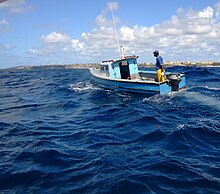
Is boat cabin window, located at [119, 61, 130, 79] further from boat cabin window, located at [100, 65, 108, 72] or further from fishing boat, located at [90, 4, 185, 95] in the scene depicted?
boat cabin window, located at [100, 65, 108, 72]

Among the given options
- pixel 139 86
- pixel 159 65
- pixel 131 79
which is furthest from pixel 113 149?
pixel 131 79

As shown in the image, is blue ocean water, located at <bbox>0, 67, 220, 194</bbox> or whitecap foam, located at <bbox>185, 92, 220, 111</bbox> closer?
blue ocean water, located at <bbox>0, 67, 220, 194</bbox>

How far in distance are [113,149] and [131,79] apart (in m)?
15.7

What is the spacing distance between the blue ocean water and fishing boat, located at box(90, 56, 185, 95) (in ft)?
12.2

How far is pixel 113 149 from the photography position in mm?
8367

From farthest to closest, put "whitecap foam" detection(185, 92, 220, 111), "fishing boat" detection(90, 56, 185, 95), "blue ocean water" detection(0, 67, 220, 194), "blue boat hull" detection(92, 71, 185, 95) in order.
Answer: "fishing boat" detection(90, 56, 185, 95), "blue boat hull" detection(92, 71, 185, 95), "whitecap foam" detection(185, 92, 220, 111), "blue ocean water" detection(0, 67, 220, 194)

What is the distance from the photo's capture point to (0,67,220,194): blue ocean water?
6094mm

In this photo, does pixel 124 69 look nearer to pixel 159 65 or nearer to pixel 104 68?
pixel 104 68

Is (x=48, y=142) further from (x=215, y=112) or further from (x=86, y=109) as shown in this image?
(x=215, y=112)

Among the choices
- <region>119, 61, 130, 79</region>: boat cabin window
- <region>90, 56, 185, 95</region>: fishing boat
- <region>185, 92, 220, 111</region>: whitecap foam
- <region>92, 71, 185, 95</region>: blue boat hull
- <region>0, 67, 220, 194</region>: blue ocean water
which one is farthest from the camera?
<region>119, 61, 130, 79</region>: boat cabin window

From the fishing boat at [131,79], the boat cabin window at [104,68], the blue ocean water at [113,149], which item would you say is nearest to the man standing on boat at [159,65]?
the fishing boat at [131,79]

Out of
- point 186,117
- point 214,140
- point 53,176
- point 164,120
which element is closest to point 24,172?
point 53,176

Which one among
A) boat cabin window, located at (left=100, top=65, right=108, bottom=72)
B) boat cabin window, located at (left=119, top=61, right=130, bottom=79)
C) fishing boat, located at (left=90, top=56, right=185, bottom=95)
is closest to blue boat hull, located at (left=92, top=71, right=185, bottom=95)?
fishing boat, located at (left=90, top=56, right=185, bottom=95)

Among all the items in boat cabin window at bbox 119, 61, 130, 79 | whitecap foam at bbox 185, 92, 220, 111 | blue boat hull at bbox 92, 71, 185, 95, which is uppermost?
boat cabin window at bbox 119, 61, 130, 79
